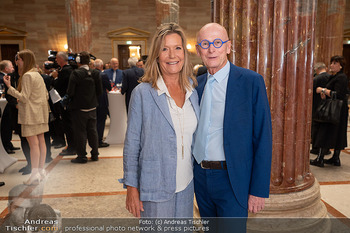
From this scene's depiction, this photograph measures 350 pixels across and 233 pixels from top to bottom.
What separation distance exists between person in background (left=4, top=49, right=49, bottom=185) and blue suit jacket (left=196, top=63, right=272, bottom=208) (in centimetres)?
328

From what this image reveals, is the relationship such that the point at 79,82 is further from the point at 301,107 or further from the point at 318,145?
the point at 318,145

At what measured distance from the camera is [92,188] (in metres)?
4.02

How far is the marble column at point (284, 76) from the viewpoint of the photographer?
2.45 metres

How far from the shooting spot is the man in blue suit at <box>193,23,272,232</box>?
166 centimetres

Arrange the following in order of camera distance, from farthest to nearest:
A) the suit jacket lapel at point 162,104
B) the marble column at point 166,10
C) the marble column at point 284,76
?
the marble column at point 166,10
the marble column at point 284,76
the suit jacket lapel at point 162,104

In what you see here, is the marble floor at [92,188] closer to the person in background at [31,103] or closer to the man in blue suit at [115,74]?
the person in background at [31,103]

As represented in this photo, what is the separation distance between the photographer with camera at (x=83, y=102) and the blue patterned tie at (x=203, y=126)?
3750 millimetres

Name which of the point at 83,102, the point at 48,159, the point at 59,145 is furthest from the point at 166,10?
the point at 48,159

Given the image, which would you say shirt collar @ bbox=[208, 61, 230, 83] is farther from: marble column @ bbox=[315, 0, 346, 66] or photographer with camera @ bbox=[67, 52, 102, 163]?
marble column @ bbox=[315, 0, 346, 66]

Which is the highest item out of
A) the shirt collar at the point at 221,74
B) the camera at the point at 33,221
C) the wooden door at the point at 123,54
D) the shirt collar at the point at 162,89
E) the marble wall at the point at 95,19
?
the marble wall at the point at 95,19

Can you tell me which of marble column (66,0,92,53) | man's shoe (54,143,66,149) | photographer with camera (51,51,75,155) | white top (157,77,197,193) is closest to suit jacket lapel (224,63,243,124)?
white top (157,77,197,193)

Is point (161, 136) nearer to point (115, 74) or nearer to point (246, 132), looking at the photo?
point (246, 132)

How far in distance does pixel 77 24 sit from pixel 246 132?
29.1 ft

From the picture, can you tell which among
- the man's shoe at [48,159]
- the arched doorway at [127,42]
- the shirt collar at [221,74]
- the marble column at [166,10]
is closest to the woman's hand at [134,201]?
the shirt collar at [221,74]
